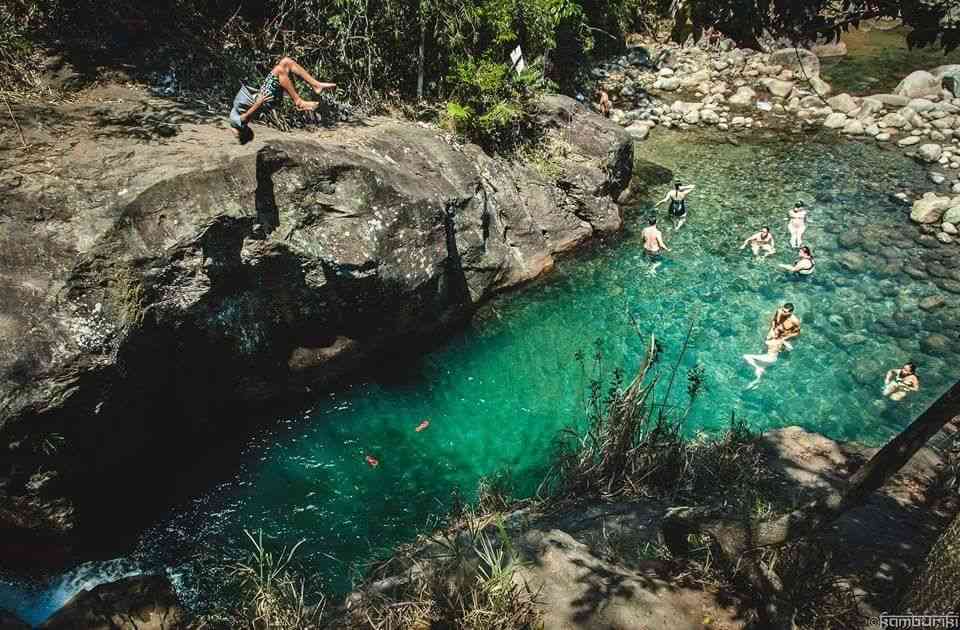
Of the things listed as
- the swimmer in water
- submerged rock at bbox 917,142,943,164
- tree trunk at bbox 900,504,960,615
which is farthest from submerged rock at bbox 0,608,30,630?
submerged rock at bbox 917,142,943,164

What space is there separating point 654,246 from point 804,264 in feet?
10.7

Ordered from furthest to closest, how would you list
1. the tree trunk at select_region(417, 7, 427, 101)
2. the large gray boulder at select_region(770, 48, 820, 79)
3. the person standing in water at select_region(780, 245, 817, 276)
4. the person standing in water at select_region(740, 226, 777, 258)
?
the large gray boulder at select_region(770, 48, 820, 79) → the person standing in water at select_region(740, 226, 777, 258) → the person standing in water at select_region(780, 245, 817, 276) → the tree trunk at select_region(417, 7, 427, 101)

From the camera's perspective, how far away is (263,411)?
366 inches

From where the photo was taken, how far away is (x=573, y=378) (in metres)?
10.6

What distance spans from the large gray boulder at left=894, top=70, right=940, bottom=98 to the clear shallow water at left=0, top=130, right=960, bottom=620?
6451 mm

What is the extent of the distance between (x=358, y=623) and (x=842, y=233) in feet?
47.6

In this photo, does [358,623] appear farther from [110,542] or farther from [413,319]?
[413,319]

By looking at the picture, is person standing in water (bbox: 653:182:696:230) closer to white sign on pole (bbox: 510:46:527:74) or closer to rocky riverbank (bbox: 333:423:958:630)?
white sign on pole (bbox: 510:46:527:74)

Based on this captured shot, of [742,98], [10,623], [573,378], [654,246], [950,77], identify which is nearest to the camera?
[10,623]

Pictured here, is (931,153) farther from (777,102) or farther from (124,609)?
(124,609)

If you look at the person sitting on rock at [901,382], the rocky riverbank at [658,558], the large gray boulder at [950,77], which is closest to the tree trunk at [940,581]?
the rocky riverbank at [658,558]

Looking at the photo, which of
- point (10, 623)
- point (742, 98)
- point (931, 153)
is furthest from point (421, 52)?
point (931, 153)

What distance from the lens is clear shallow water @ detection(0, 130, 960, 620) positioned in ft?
26.1

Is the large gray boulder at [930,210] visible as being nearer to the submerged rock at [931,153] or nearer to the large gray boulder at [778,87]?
the submerged rock at [931,153]
